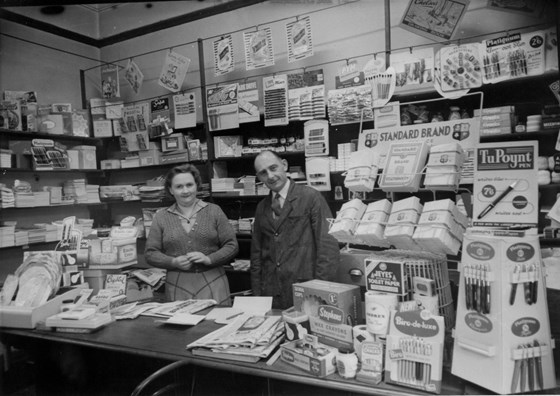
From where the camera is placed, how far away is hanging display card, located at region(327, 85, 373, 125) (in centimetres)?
388

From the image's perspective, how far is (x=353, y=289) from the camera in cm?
172

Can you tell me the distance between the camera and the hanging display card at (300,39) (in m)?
4.16

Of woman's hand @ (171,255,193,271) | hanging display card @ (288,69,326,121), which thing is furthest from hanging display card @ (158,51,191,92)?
woman's hand @ (171,255,193,271)

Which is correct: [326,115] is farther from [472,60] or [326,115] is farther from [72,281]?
[72,281]

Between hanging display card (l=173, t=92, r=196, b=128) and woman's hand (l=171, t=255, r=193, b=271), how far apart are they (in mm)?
2543

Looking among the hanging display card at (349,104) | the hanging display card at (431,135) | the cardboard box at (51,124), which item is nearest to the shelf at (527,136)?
the hanging display card at (349,104)

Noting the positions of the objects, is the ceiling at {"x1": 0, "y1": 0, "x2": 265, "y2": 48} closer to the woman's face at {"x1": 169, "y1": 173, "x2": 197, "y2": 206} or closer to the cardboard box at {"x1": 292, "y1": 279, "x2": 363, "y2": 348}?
the woman's face at {"x1": 169, "y1": 173, "x2": 197, "y2": 206}

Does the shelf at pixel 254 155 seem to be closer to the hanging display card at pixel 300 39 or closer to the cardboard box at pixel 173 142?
the cardboard box at pixel 173 142

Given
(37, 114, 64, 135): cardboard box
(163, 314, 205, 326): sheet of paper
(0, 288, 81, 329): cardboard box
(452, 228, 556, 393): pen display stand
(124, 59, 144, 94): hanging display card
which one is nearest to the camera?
(452, 228, 556, 393): pen display stand

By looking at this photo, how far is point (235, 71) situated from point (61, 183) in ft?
8.58

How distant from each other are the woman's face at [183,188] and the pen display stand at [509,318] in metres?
2.04

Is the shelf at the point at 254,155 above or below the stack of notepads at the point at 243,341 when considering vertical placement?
above

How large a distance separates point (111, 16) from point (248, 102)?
2.86 m

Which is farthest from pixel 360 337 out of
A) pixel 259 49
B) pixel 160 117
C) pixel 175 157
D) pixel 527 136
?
pixel 160 117
